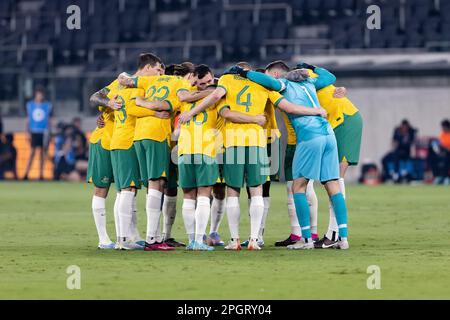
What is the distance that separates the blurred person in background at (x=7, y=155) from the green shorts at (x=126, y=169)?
2037cm

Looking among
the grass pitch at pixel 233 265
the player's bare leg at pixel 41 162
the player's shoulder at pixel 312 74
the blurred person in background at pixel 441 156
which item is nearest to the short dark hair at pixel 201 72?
the player's shoulder at pixel 312 74

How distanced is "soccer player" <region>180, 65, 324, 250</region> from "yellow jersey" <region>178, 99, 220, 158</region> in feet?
0.46

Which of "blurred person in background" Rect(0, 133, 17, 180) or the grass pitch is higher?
"blurred person in background" Rect(0, 133, 17, 180)

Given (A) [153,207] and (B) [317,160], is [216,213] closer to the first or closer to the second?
(A) [153,207]

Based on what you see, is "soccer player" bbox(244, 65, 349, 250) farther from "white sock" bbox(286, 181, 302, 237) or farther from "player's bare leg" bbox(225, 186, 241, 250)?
"white sock" bbox(286, 181, 302, 237)

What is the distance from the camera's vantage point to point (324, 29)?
113 ft

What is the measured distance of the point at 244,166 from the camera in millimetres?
12617

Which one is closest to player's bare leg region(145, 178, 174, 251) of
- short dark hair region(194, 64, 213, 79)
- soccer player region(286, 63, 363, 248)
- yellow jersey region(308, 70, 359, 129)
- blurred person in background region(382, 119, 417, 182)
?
short dark hair region(194, 64, 213, 79)

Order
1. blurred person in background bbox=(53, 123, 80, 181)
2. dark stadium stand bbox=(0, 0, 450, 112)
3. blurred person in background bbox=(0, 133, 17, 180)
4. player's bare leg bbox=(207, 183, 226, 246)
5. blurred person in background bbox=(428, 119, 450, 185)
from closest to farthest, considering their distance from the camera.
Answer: player's bare leg bbox=(207, 183, 226, 246) < blurred person in background bbox=(428, 119, 450, 185) < blurred person in background bbox=(53, 123, 80, 181) < blurred person in background bbox=(0, 133, 17, 180) < dark stadium stand bbox=(0, 0, 450, 112)

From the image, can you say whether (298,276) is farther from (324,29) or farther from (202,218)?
(324,29)

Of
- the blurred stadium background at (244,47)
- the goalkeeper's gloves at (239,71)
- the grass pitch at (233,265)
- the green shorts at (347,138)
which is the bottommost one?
the grass pitch at (233,265)

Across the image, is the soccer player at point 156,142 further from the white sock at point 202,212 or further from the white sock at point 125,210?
the white sock at point 202,212

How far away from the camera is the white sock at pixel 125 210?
42.0 ft

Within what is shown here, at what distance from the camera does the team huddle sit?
12.5 meters
